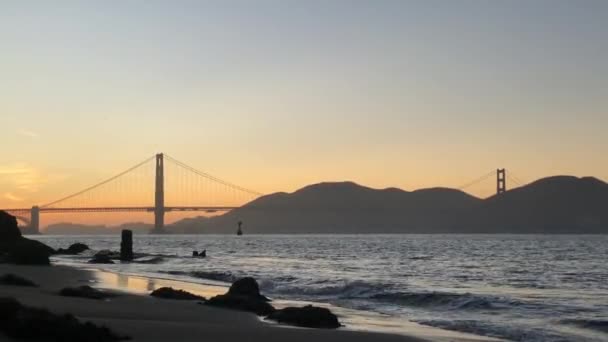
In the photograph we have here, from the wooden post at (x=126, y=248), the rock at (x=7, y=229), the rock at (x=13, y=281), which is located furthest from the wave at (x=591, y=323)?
the wooden post at (x=126, y=248)

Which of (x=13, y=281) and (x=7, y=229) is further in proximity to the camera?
(x=7, y=229)

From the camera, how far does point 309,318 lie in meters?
10.9

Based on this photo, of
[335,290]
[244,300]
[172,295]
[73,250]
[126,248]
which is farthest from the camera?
[73,250]

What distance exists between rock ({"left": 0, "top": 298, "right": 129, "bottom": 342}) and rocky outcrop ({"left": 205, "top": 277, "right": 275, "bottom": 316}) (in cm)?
509

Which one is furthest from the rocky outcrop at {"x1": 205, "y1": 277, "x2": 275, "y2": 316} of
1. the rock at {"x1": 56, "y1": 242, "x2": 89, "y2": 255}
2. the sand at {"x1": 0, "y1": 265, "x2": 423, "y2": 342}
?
the rock at {"x1": 56, "y1": 242, "x2": 89, "y2": 255}

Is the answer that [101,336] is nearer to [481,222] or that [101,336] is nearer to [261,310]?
[261,310]

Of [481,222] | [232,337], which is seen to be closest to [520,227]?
[481,222]

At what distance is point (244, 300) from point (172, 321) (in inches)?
109

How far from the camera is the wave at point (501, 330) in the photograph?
439 inches

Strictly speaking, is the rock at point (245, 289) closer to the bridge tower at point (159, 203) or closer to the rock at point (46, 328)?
the rock at point (46, 328)

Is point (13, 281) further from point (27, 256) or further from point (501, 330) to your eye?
point (27, 256)

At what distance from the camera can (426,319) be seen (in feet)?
43.8

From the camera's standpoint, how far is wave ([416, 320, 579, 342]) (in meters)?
11.1

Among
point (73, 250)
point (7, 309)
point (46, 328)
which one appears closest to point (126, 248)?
point (73, 250)
